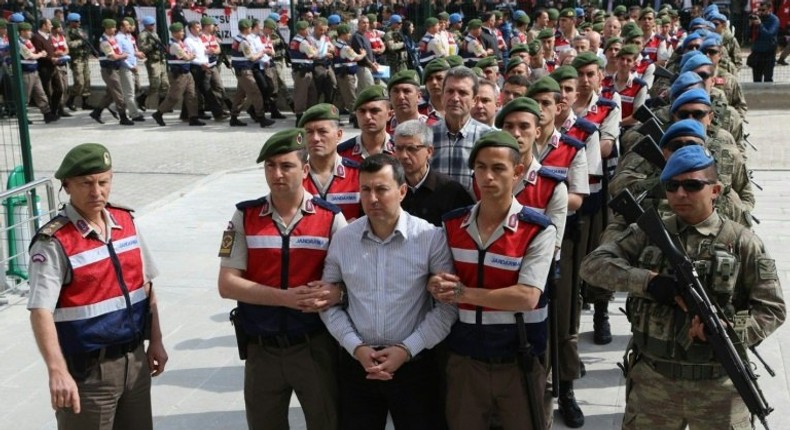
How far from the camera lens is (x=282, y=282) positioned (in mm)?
4594

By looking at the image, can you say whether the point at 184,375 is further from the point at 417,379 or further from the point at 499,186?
the point at 499,186

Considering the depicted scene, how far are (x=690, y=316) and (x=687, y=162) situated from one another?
648 mm

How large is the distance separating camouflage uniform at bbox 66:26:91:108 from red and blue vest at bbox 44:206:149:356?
1613 centimetres

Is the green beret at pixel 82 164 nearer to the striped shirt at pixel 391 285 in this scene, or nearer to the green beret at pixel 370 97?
the striped shirt at pixel 391 285

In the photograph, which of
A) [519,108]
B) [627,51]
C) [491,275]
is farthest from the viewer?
[627,51]

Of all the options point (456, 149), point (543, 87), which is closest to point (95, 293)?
point (456, 149)

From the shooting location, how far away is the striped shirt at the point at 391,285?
446cm

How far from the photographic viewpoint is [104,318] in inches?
176

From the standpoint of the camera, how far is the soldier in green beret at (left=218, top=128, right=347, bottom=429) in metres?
4.61

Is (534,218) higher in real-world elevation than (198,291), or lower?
higher

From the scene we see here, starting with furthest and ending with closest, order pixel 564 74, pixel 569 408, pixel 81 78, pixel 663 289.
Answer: pixel 81 78
pixel 564 74
pixel 569 408
pixel 663 289

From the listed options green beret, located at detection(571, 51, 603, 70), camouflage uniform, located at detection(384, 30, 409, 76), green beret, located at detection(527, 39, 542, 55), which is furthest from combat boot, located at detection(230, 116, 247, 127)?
green beret, located at detection(571, 51, 603, 70)

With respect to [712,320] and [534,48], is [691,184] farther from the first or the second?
[534,48]

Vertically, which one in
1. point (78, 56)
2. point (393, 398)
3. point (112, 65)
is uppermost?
point (78, 56)
